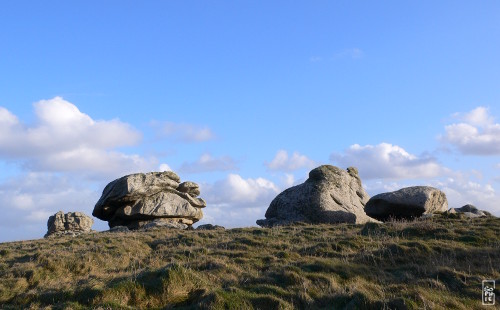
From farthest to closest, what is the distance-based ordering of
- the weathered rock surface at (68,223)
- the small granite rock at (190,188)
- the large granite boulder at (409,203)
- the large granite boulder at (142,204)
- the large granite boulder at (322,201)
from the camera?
1. the small granite rock at (190,188)
2. the large granite boulder at (142,204)
3. the weathered rock surface at (68,223)
4. the large granite boulder at (322,201)
5. the large granite boulder at (409,203)

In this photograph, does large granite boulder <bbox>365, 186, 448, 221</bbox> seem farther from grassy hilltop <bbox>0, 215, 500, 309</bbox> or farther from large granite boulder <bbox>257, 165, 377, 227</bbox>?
grassy hilltop <bbox>0, 215, 500, 309</bbox>

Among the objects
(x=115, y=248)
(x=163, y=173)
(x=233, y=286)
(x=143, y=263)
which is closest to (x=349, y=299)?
(x=233, y=286)

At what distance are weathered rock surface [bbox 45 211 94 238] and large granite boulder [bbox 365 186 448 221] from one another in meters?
25.0

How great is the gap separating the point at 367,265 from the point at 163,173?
34.0 metres

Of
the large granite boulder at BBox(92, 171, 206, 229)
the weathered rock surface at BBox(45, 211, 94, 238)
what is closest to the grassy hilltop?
the weathered rock surface at BBox(45, 211, 94, 238)

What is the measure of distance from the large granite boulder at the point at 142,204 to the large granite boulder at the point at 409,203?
17488 millimetres

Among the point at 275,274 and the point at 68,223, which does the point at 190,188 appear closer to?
the point at 68,223

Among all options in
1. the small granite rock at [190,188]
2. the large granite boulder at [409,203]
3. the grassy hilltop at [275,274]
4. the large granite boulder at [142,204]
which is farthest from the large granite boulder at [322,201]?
the small granite rock at [190,188]

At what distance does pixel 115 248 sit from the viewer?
20.6 m

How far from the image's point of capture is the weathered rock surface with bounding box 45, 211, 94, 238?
40.4 m

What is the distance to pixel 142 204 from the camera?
137 ft

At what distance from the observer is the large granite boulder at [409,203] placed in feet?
99.3

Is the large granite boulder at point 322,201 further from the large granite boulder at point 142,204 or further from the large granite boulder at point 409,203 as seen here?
the large granite boulder at point 142,204

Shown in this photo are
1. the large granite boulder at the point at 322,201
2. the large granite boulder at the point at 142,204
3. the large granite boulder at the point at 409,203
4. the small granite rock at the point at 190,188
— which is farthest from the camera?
the small granite rock at the point at 190,188
